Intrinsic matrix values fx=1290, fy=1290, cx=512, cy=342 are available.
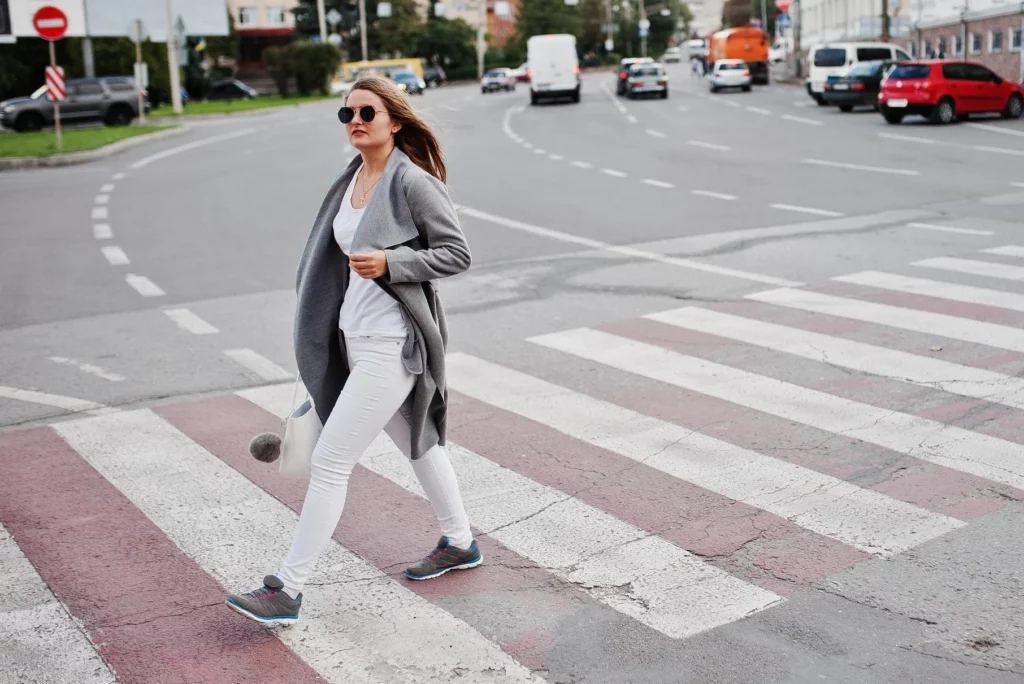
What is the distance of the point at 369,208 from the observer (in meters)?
4.36

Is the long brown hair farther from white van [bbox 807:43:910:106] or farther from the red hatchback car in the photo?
white van [bbox 807:43:910:106]

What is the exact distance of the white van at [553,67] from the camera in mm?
49750

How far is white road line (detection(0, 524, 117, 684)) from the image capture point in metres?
4.12

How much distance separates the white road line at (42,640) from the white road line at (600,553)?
1686 millimetres

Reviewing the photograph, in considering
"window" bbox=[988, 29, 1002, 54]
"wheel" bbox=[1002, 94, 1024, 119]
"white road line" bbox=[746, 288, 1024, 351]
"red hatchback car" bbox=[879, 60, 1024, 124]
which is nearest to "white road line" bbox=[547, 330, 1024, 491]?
"white road line" bbox=[746, 288, 1024, 351]

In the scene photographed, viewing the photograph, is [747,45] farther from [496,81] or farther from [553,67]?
[553,67]

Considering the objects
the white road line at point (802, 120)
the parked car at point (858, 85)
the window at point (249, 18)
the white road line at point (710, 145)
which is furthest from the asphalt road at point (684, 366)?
the window at point (249, 18)

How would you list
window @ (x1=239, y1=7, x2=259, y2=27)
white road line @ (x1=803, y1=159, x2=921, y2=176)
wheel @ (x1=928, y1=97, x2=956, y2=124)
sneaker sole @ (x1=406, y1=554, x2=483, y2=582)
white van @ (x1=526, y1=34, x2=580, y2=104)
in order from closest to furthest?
1. sneaker sole @ (x1=406, y1=554, x2=483, y2=582)
2. white road line @ (x1=803, y1=159, x2=921, y2=176)
3. wheel @ (x1=928, y1=97, x2=956, y2=124)
4. white van @ (x1=526, y1=34, x2=580, y2=104)
5. window @ (x1=239, y1=7, x2=259, y2=27)

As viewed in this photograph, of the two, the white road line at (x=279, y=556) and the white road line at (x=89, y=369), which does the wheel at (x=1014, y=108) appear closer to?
the white road line at (x=89, y=369)

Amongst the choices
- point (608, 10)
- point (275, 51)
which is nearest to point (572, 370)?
point (275, 51)

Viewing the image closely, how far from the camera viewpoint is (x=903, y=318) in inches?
366

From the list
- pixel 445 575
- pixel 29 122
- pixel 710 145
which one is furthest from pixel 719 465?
pixel 29 122

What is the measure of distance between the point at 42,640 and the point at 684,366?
474 cm

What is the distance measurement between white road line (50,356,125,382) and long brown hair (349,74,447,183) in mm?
4333
